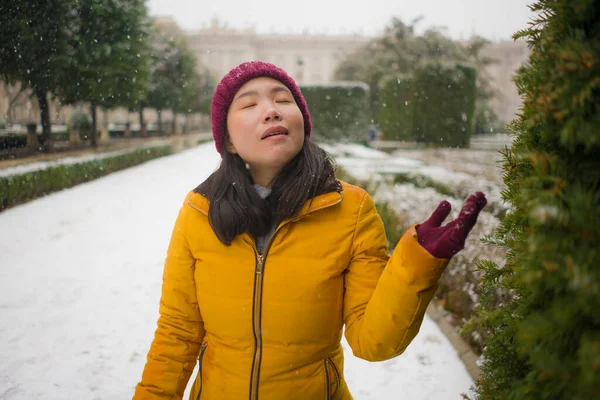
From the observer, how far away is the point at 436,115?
13.5m

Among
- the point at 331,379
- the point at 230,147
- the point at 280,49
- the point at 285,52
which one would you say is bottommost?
the point at 331,379

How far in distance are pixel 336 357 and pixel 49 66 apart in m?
2.47

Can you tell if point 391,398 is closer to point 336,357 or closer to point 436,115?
point 336,357

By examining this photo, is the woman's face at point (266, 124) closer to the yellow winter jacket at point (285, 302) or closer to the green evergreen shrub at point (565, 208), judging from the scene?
the yellow winter jacket at point (285, 302)

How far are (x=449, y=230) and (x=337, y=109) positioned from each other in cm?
1364

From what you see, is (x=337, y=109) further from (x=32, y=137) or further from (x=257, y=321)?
(x=257, y=321)

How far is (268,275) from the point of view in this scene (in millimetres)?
1081

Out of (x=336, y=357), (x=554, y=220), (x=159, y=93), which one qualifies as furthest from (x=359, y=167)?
(x=159, y=93)

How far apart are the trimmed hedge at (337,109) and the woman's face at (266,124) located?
12606mm

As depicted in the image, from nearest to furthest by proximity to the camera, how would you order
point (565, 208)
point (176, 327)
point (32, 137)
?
1. point (565, 208)
2. point (176, 327)
3. point (32, 137)

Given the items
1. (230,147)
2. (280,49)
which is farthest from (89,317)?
(280,49)

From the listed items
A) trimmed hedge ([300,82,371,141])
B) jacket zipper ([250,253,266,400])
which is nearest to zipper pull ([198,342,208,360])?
jacket zipper ([250,253,266,400])

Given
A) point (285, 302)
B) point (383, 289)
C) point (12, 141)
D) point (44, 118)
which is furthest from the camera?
point (44, 118)

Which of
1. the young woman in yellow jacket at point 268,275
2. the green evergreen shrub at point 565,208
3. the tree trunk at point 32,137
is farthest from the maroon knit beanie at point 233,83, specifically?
the tree trunk at point 32,137
